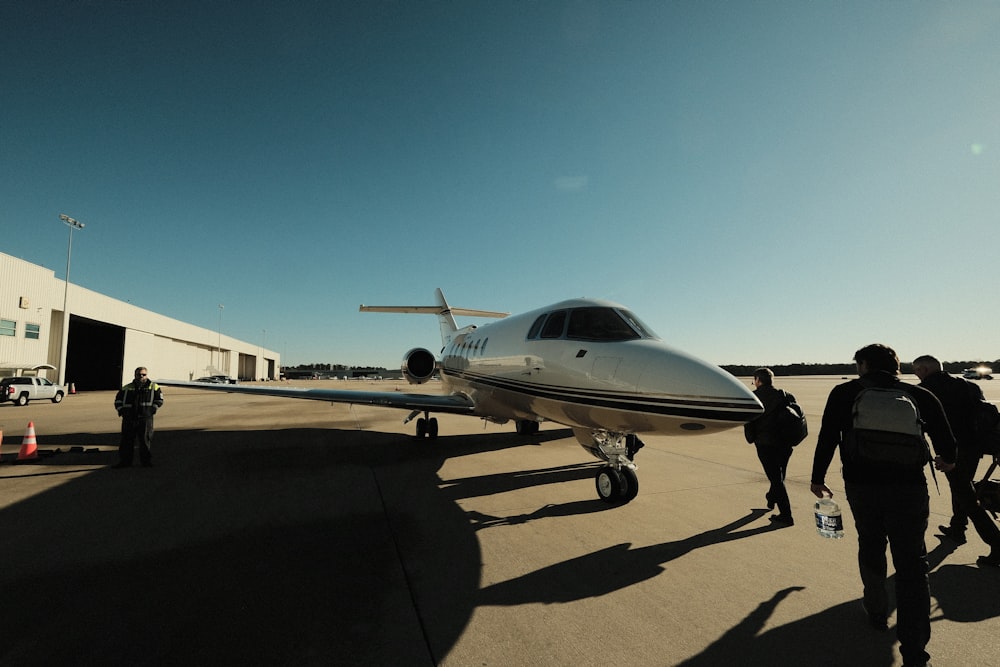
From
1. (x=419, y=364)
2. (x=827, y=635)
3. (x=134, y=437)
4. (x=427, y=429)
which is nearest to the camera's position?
(x=827, y=635)

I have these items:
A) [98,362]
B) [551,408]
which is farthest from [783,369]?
[98,362]

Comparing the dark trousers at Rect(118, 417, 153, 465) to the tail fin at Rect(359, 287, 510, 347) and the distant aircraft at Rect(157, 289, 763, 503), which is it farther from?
the tail fin at Rect(359, 287, 510, 347)

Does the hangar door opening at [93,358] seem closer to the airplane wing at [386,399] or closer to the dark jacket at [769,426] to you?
the airplane wing at [386,399]

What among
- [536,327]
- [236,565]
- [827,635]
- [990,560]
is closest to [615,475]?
[536,327]

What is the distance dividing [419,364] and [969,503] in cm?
1085

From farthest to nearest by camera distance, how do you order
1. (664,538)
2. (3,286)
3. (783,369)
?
(783,369) → (3,286) → (664,538)

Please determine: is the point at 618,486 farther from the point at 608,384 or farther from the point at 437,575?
the point at 437,575

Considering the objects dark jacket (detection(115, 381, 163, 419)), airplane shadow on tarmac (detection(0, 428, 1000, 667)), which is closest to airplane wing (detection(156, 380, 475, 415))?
dark jacket (detection(115, 381, 163, 419))

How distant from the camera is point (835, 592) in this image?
123 inches

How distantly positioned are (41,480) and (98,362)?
4873 centimetres

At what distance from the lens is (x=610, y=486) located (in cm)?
535

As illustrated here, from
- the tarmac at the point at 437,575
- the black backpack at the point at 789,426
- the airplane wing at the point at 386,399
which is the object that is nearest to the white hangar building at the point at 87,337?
the airplane wing at the point at 386,399

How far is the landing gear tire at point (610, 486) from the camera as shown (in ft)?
17.4

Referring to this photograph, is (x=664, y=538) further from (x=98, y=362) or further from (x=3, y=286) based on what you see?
(x=98, y=362)
